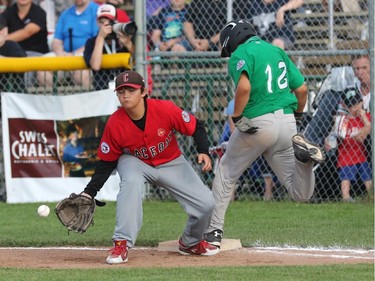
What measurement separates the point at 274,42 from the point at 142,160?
14.9 ft

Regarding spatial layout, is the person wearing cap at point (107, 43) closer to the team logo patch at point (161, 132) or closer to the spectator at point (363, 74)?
the spectator at point (363, 74)

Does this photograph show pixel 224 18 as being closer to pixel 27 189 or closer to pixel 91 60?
pixel 91 60

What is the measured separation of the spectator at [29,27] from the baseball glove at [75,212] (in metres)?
5.71

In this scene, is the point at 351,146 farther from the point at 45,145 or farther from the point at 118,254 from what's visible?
the point at 118,254

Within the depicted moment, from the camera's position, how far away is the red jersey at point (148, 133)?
7.71m

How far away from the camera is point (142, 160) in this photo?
7.88m

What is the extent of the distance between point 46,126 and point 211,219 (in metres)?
4.40

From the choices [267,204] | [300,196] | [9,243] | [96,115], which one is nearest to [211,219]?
[300,196]

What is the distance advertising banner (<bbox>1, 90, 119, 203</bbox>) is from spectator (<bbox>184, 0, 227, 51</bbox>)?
1706 millimetres

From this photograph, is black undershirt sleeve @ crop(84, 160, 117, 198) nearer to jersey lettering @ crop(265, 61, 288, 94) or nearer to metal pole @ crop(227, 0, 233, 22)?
jersey lettering @ crop(265, 61, 288, 94)

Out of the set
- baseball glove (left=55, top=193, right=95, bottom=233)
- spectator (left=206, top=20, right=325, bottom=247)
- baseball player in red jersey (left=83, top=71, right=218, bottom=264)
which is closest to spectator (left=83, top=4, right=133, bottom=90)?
spectator (left=206, top=20, right=325, bottom=247)

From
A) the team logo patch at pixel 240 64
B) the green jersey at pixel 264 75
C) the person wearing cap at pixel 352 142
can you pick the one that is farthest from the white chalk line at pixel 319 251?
the person wearing cap at pixel 352 142

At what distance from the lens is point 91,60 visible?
11.8 metres

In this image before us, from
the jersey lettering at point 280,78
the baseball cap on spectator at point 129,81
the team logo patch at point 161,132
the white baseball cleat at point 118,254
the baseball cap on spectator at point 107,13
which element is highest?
the baseball cap on spectator at point 129,81
